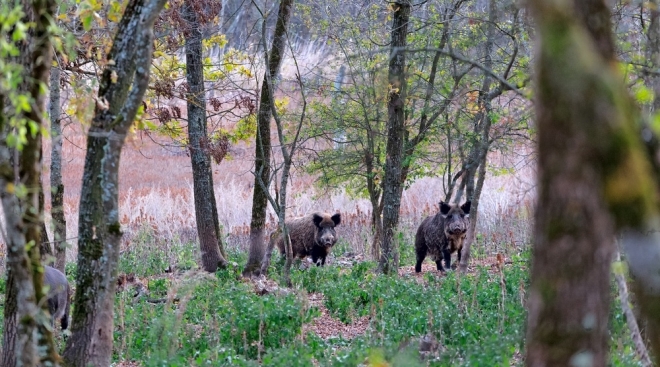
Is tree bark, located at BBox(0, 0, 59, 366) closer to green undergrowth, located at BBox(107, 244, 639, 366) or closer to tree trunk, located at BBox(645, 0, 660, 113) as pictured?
green undergrowth, located at BBox(107, 244, 639, 366)

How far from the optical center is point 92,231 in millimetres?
5770

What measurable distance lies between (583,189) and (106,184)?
378 centimetres

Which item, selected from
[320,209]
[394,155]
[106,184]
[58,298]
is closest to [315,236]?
[394,155]

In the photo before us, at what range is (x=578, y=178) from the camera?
2.67 m

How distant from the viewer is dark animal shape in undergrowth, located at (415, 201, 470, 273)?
Answer: 16.2 metres

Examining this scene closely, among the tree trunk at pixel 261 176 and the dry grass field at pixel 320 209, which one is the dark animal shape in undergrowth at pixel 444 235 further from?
the tree trunk at pixel 261 176

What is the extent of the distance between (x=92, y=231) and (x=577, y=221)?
399 centimetres

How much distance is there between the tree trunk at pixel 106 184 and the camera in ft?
18.1

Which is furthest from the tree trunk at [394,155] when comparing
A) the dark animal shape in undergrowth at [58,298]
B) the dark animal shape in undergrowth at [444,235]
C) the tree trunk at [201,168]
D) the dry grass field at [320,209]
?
the dark animal shape in undergrowth at [58,298]

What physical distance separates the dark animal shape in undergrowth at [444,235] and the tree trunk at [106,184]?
10948mm

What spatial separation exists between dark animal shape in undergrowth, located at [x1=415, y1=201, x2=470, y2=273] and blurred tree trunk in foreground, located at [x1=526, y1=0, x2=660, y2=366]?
13.4 metres

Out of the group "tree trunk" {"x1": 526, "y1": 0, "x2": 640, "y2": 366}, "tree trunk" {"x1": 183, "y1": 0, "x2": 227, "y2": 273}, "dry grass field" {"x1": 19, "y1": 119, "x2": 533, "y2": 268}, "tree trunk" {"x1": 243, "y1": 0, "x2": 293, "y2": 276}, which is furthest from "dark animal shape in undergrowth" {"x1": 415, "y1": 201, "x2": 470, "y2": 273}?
"tree trunk" {"x1": 526, "y1": 0, "x2": 640, "y2": 366}

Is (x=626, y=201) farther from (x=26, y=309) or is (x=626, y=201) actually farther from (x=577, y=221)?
(x=26, y=309)

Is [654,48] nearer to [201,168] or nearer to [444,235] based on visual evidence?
[444,235]
